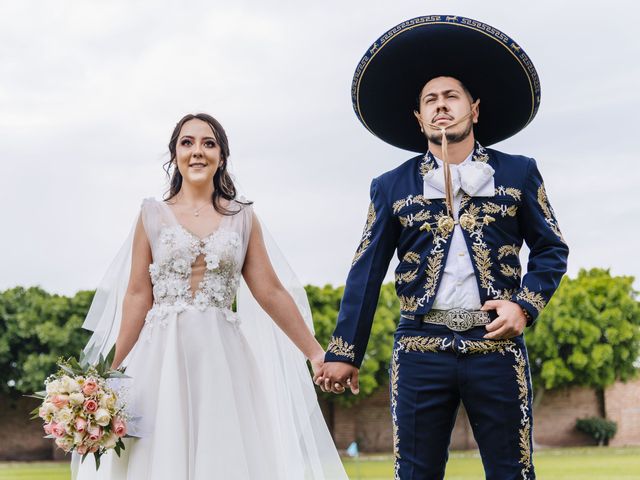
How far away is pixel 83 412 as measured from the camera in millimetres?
4289

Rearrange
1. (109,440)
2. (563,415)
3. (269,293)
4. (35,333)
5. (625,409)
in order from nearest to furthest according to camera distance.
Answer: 1. (109,440)
2. (269,293)
3. (35,333)
4. (563,415)
5. (625,409)

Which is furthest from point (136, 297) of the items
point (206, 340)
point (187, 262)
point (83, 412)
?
point (83, 412)

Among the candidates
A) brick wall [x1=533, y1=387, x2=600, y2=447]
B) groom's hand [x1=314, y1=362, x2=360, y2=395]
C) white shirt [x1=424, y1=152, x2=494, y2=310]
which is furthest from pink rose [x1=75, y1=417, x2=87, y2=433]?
brick wall [x1=533, y1=387, x2=600, y2=447]

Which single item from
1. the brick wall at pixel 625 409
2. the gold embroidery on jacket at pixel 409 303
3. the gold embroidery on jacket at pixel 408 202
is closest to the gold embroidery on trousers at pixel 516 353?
Answer: the gold embroidery on jacket at pixel 409 303

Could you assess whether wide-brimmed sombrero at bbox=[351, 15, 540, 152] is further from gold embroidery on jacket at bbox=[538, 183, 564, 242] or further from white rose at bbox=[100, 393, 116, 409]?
white rose at bbox=[100, 393, 116, 409]

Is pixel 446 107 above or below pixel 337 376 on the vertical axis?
above

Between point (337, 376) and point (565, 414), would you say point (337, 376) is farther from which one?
point (565, 414)

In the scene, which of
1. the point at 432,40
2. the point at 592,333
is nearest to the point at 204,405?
the point at 432,40

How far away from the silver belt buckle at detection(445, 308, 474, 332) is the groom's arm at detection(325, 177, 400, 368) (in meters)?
0.39

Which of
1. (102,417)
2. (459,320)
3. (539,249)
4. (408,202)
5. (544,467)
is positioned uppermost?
(408,202)

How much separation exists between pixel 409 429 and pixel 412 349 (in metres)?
0.33

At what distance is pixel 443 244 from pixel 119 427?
177 cm

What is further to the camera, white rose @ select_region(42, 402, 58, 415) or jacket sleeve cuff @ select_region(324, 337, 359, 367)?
white rose @ select_region(42, 402, 58, 415)

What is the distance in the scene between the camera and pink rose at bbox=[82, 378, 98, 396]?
432cm
